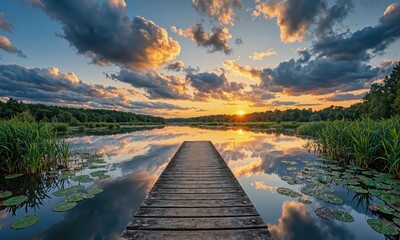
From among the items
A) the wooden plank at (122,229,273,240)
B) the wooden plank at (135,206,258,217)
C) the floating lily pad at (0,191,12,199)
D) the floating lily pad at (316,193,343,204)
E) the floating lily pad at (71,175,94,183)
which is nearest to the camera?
the wooden plank at (122,229,273,240)

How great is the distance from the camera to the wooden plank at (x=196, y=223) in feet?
9.77

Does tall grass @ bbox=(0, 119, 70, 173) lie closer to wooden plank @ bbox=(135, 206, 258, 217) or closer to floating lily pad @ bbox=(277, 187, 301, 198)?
wooden plank @ bbox=(135, 206, 258, 217)

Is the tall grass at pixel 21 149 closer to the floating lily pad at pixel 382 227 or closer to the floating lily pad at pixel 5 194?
the floating lily pad at pixel 5 194

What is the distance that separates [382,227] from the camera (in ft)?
11.8

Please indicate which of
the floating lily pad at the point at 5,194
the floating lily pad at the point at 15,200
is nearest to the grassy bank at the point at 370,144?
the floating lily pad at the point at 15,200

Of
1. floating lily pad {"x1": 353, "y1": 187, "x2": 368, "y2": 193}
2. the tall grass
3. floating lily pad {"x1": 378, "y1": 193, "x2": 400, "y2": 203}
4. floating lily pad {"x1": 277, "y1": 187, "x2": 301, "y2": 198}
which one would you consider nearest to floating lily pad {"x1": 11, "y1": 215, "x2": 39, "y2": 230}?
the tall grass

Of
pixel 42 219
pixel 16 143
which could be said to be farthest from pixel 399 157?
pixel 16 143

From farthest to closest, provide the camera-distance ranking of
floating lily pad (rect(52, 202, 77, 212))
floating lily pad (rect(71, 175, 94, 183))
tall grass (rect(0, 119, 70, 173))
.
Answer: tall grass (rect(0, 119, 70, 173)) < floating lily pad (rect(71, 175, 94, 183)) < floating lily pad (rect(52, 202, 77, 212))

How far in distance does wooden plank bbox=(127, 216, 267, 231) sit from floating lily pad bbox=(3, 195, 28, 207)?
3.60 metres

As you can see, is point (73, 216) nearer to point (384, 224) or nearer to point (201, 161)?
point (201, 161)

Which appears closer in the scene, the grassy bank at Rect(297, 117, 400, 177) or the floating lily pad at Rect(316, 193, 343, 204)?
the floating lily pad at Rect(316, 193, 343, 204)

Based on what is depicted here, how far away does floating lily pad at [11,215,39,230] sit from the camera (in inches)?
148

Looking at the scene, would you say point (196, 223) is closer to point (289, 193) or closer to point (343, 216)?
point (343, 216)

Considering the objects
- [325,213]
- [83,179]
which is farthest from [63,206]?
[325,213]
